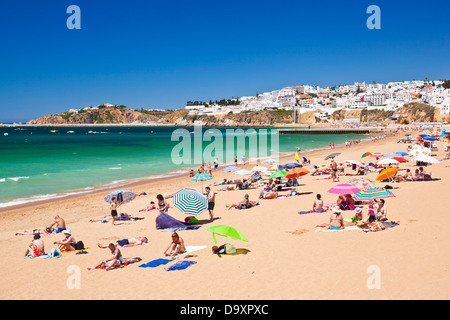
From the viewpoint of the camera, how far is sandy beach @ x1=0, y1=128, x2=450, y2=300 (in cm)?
641

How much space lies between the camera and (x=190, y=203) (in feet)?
36.9

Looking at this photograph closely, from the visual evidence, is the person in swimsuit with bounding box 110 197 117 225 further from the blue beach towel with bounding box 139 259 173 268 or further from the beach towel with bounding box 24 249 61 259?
the blue beach towel with bounding box 139 259 173 268

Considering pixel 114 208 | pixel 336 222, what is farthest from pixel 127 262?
pixel 336 222

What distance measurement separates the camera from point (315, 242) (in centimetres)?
893

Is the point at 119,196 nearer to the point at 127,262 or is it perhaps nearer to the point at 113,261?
the point at 127,262

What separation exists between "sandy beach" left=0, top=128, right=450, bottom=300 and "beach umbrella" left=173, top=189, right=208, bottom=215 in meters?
0.67

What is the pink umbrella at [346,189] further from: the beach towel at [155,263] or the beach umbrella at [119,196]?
the beach umbrella at [119,196]

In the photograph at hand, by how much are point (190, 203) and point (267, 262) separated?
4091mm

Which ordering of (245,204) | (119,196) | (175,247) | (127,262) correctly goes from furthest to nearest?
(245,204) < (119,196) < (175,247) < (127,262)

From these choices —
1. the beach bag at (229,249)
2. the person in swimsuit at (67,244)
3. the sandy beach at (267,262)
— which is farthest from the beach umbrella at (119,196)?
the beach bag at (229,249)

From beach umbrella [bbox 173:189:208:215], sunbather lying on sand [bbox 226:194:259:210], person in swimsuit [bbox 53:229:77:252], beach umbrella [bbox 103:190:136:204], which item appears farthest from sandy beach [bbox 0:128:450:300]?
beach umbrella [bbox 103:190:136:204]

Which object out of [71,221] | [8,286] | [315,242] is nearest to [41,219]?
[71,221]

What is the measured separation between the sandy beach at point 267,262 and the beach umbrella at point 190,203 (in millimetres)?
667
